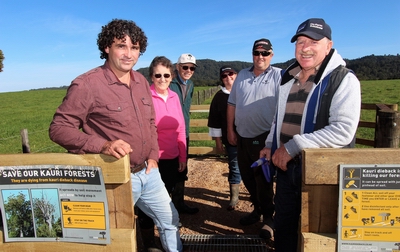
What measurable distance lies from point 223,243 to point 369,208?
207 centimetres

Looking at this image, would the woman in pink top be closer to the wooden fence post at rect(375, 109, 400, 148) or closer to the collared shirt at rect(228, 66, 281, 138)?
the collared shirt at rect(228, 66, 281, 138)

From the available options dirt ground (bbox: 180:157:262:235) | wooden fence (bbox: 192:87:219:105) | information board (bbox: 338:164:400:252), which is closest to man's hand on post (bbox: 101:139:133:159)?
information board (bbox: 338:164:400:252)

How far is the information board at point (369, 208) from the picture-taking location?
1.59 m

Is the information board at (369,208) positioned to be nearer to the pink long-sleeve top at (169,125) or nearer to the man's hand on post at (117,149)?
the man's hand on post at (117,149)

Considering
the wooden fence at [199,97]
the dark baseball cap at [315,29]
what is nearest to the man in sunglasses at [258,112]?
the dark baseball cap at [315,29]

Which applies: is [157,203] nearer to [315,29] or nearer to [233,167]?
[315,29]

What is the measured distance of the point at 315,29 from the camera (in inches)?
86.4

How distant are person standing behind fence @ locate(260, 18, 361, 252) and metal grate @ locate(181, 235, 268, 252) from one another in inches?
28.0

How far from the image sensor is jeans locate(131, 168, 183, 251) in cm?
241

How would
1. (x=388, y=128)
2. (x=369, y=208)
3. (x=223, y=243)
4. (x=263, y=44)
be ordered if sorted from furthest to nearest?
1. (x=388, y=128)
2. (x=263, y=44)
3. (x=223, y=243)
4. (x=369, y=208)

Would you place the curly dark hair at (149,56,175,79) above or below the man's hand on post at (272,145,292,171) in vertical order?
above

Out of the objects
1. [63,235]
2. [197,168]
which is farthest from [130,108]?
[197,168]

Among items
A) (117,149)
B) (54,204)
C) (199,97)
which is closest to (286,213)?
(117,149)

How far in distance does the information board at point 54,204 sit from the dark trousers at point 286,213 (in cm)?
144
